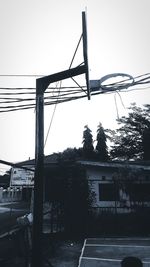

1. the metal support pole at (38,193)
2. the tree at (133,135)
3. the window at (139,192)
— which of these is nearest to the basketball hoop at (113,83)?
the metal support pole at (38,193)

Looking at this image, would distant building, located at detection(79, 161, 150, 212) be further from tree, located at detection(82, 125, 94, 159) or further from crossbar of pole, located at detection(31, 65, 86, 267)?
tree, located at detection(82, 125, 94, 159)

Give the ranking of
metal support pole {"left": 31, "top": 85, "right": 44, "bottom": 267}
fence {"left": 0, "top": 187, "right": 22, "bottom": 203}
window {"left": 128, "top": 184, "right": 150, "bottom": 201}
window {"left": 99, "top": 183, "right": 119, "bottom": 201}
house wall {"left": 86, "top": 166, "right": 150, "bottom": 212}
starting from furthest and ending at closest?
fence {"left": 0, "top": 187, "right": 22, "bottom": 203}, window {"left": 99, "top": 183, "right": 119, "bottom": 201}, house wall {"left": 86, "top": 166, "right": 150, "bottom": 212}, window {"left": 128, "top": 184, "right": 150, "bottom": 201}, metal support pole {"left": 31, "top": 85, "right": 44, "bottom": 267}

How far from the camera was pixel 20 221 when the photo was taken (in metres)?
6.30

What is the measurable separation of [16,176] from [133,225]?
8.41m

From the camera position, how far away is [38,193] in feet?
16.7

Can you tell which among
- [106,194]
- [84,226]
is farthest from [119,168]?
[84,226]

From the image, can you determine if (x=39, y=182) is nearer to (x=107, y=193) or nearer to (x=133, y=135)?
(x=107, y=193)

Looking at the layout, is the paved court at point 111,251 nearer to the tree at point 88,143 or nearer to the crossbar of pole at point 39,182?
the crossbar of pole at point 39,182

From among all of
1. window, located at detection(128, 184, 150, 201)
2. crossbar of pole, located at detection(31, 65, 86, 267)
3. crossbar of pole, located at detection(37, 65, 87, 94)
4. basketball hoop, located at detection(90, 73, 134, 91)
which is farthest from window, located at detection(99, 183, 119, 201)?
crossbar of pole, located at detection(31, 65, 86, 267)

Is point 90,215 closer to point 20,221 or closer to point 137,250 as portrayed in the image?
point 137,250

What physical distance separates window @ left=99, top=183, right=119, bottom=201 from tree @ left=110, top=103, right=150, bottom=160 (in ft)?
84.9

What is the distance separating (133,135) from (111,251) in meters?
36.9

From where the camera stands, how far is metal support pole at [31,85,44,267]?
4.85 metres

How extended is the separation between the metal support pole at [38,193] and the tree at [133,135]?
38.8 meters
